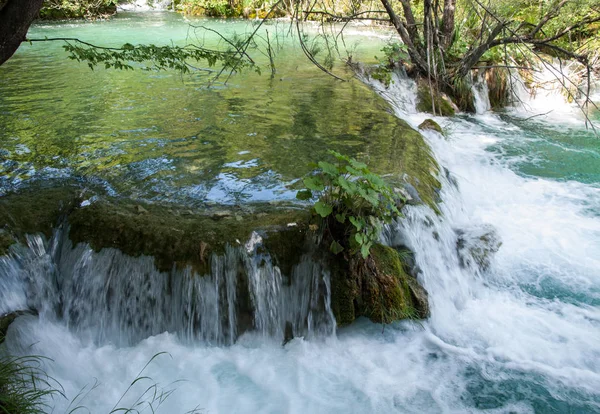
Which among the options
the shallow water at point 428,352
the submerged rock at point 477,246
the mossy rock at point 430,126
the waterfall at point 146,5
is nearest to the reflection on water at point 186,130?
the shallow water at point 428,352

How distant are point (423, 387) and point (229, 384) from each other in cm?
143

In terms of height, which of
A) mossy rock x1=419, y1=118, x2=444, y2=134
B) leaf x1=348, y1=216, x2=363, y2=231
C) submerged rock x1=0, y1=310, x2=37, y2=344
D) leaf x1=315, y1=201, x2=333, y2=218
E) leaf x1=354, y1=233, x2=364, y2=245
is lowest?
submerged rock x1=0, y1=310, x2=37, y2=344

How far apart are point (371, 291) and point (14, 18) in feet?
10.4

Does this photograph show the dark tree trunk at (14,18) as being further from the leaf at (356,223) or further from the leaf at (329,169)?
the leaf at (356,223)

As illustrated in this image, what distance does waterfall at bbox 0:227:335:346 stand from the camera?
12.7ft

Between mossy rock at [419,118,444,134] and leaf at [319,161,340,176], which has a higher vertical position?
leaf at [319,161,340,176]

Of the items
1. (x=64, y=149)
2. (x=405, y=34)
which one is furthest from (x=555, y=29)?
(x=64, y=149)

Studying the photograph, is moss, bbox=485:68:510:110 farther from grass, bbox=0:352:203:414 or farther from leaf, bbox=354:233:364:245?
grass, bbox=0:352:203:414

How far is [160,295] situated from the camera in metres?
3.88

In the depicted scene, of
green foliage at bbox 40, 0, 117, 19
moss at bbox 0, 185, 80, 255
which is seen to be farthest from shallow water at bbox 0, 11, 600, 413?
green foliage at bbox 40, 0, 117, 19

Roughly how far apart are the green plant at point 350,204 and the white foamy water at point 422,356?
2.51 ft

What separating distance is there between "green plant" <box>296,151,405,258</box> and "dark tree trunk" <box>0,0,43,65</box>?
2.07 m

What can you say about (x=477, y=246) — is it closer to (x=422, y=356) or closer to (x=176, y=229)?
(x=422, y=356)

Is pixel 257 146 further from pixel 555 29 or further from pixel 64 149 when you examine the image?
pixel 555 29
